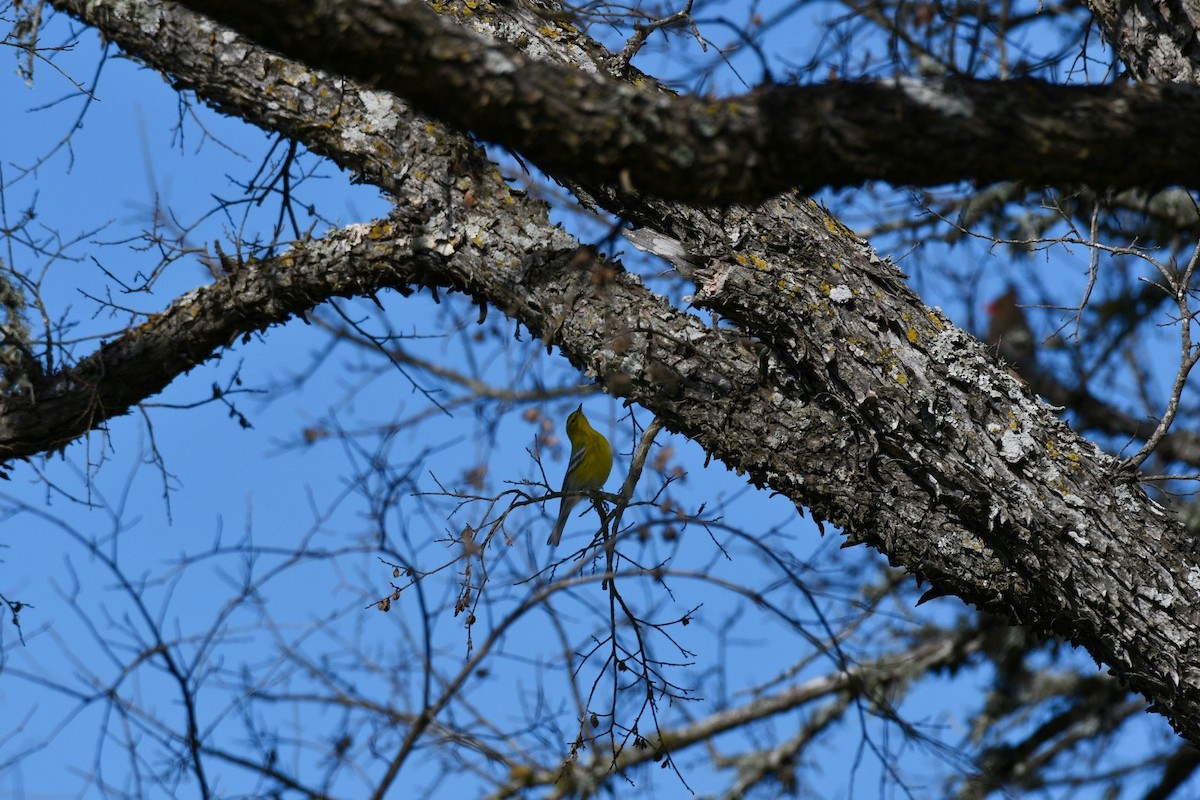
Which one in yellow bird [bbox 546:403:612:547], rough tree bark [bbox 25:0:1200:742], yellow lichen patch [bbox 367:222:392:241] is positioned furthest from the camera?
yellow bird [bbox 546:403:612:547]

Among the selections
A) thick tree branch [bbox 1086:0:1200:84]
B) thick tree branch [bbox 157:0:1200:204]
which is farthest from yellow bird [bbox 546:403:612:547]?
thick tree branch [bbox 157:0:1200:204]

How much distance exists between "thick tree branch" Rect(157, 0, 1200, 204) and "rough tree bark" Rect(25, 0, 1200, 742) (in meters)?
0.75

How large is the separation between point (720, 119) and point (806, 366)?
124cm

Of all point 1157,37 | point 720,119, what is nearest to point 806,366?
point 720,119

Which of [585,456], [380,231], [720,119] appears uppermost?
[585,456]

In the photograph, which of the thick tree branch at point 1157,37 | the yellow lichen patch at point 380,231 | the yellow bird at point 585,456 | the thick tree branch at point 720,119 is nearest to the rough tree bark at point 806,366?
the yellow lichen patch at point 380,231

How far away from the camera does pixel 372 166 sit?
135 inches

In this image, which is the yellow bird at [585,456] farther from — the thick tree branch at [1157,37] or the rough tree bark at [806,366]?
the thick tree branch at [1157,37]

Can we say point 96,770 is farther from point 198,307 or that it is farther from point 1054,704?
point 1054,704

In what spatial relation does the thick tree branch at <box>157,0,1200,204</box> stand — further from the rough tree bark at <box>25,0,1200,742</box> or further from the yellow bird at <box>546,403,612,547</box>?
the yellow bird at <box>546,403,612,547</box>

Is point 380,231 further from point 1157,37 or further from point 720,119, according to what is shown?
point 1157,37

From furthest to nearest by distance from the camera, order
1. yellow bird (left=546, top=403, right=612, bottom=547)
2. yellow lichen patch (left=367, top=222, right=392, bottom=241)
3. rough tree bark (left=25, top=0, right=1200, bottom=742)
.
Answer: yellow bird (left=546, top=403, right=612, bottom=547) → yellow lichen patch (left=367, top=222, right=392, bottom=241) → rough tree bark (left=25, top=0, right=1200, bottom=742)

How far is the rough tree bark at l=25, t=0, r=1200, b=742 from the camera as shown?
2.81m

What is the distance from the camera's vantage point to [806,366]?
2971 mm
